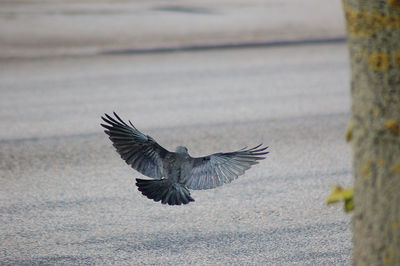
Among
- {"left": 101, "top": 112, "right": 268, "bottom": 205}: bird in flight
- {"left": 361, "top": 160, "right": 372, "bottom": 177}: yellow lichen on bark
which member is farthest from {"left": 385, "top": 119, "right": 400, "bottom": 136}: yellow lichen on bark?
{"left": 101, "top": 112, "right": 268, "bottom": 205}: bird in flight

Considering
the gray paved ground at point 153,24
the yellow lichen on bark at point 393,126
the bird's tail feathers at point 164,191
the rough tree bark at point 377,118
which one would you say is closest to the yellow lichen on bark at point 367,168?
the rough tree bark at point 377,118

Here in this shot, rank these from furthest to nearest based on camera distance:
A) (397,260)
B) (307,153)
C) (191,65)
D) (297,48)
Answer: (297,48), (191,65), (307,153), (397,260)

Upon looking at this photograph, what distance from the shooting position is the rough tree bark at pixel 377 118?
6.88 feet

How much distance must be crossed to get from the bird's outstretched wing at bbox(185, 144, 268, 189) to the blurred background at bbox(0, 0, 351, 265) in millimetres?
418

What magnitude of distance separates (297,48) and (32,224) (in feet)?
25.6

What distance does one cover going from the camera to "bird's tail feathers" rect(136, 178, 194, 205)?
3.39 m

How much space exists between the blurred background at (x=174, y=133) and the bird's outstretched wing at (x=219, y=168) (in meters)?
0.42

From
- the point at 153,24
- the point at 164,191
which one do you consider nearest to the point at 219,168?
the point at 164,191

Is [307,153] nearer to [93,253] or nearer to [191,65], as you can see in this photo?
[93,253]

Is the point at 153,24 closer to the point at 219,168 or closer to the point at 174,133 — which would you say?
the point at 174,133

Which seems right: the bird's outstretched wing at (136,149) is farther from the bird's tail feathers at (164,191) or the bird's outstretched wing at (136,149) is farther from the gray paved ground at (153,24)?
the gray paved ground at (153,24)

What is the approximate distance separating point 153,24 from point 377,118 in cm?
1173

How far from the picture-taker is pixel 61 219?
4.14m

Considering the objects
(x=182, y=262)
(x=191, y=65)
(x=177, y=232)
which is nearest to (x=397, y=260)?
(x=182, y=262)
